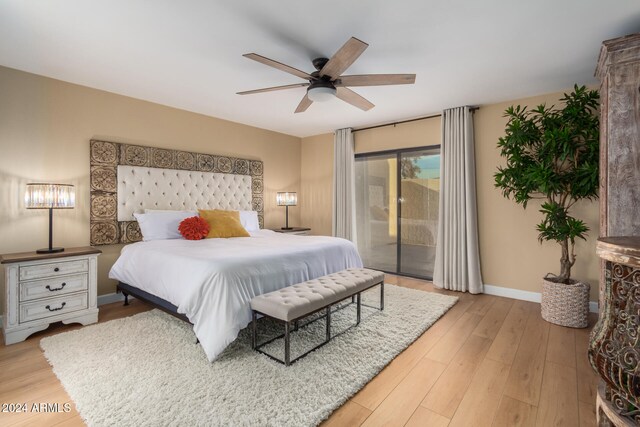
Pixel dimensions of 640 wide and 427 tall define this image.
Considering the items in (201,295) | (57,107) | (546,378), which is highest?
(57,107)

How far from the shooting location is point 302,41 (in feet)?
8.16

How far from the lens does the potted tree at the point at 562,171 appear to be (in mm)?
3045

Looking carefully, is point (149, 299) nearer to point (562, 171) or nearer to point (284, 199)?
point (284, 199)

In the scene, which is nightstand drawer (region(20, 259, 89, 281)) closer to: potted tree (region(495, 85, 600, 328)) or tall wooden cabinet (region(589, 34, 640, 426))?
tall wooden cabinet (region(589, 34, 640, 426))

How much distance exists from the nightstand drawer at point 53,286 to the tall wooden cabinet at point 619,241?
3.97 metres

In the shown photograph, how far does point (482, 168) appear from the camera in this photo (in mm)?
4180

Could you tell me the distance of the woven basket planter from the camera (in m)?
3.02

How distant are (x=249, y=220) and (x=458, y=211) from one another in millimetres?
3137

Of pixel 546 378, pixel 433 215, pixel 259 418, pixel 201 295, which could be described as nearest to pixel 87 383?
pixel 201 295

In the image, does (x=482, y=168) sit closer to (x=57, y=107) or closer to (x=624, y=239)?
(x=624, y=239)

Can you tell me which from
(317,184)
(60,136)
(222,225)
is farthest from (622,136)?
(60,136)

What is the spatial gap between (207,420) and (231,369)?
505 millimetres

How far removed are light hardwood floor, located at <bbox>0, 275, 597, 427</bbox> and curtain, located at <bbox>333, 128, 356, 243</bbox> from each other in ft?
8.83

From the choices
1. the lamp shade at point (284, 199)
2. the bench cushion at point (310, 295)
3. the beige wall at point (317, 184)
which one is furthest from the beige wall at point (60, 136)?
the bench cushion at point (310, 295)
